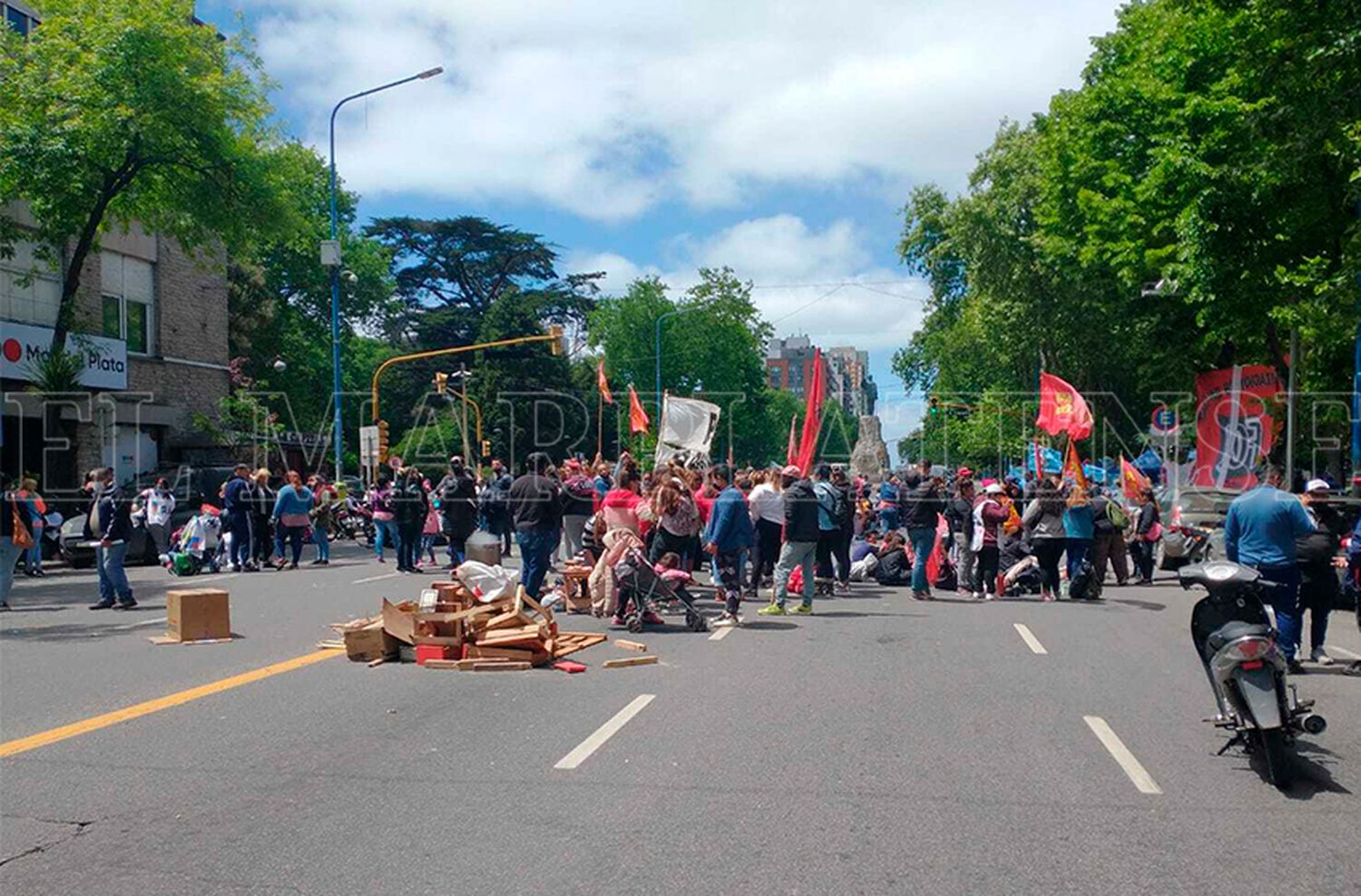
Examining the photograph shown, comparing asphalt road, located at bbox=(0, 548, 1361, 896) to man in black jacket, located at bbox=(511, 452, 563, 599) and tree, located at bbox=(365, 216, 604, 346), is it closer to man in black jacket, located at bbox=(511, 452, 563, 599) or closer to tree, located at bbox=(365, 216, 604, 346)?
man in black jacket, located at bbox=(511, 452, 563, 599)

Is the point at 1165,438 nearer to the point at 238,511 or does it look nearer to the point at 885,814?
the point at 238,511

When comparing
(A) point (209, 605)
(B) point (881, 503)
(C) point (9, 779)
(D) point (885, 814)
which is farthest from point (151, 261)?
(D) point (885, 814)

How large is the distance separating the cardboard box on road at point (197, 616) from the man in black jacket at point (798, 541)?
590 cm

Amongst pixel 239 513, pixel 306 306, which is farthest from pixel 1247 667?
pixel 306 306

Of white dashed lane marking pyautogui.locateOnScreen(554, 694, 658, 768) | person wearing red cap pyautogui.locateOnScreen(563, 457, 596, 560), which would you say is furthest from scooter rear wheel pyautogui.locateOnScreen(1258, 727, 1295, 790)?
person wearing red cap pyautogui.locateOnScreen(563, 457, 596, 560)

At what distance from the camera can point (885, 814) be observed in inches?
233

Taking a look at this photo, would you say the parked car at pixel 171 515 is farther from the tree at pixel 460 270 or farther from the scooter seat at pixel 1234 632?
the tree at pixel 460 270

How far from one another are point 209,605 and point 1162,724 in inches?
344

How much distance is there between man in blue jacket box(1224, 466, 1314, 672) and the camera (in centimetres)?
912

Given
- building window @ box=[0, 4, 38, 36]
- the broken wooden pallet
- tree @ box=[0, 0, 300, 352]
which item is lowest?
the broken wooden pallet

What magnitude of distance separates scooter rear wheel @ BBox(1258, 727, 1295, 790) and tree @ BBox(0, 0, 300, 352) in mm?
24231

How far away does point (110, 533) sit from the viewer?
1448 cm

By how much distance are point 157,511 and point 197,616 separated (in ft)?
30.8

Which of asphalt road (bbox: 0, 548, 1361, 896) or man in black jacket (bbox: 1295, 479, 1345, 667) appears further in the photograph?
man in black jacket (bbox: 1295, 479, 1345, 667)
